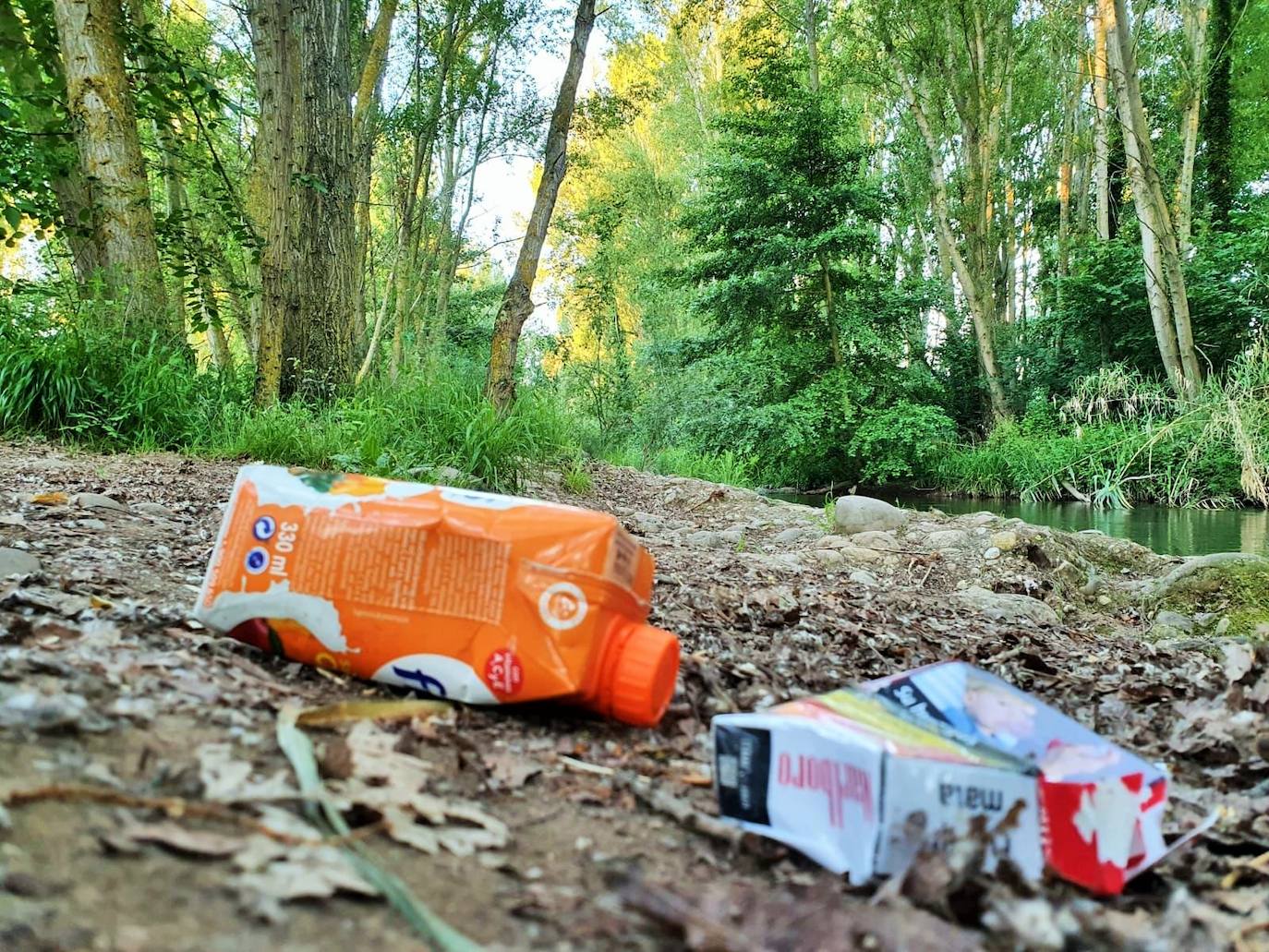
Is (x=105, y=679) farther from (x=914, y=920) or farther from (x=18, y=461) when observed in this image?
(x=18, y=461)

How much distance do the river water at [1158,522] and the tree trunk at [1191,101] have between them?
648cm

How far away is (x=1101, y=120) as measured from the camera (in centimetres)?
1298

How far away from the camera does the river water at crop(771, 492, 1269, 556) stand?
5992 millimetres

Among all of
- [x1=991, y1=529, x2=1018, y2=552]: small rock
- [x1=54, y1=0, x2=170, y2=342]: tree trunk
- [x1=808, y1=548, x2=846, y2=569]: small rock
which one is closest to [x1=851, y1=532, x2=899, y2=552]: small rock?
[x1=808, y1=548, x2=846, y2=569]: small rock

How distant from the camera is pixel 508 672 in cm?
105

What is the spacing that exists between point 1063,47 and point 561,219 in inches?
436

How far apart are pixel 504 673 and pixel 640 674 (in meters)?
0.19

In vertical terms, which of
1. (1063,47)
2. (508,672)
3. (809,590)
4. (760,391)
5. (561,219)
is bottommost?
(809,590)

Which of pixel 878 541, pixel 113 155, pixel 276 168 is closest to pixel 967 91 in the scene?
pixel 878 541

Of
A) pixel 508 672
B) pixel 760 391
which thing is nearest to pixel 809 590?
pixel 508 672

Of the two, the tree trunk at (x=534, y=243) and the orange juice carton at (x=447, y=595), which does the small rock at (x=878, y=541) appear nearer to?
the tree trunk at (x=534, y=243)

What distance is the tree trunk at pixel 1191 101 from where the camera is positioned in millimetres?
13492

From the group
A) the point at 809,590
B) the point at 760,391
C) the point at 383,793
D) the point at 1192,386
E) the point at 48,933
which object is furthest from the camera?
the point at 760,391

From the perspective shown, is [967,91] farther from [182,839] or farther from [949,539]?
[182,839]
